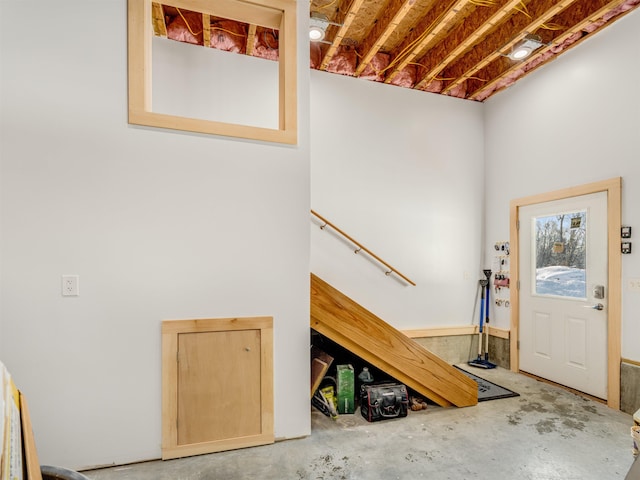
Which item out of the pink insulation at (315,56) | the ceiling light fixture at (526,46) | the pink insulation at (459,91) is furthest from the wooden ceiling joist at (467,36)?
the pink insulation at (315,56)

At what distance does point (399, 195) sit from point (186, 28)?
2963 mm

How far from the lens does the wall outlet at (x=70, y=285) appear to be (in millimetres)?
2227

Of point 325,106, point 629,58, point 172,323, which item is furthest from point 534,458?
point 325,106

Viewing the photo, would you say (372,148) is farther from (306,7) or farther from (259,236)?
(259,236)

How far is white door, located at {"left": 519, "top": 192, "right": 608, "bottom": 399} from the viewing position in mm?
3467

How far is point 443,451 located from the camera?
8.29ft

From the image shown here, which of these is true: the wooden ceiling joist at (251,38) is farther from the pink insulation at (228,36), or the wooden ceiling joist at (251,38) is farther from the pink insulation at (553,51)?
the pink insulation at (553,51)

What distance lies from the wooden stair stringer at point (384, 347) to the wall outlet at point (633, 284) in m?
1.64

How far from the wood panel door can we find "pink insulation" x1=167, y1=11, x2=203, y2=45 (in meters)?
2.95

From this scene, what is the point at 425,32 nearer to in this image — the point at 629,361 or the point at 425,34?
the point at 425,34

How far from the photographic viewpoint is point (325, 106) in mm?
4184

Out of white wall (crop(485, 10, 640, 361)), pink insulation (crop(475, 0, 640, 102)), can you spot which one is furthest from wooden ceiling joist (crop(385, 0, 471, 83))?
white wall (crop(485, 10, 640, 361))

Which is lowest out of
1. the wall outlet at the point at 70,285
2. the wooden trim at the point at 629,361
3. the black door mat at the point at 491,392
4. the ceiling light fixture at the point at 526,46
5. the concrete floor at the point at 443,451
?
the black door mat at the point at 491,392

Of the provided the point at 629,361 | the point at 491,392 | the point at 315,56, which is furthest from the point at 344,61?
the point at 629,361
